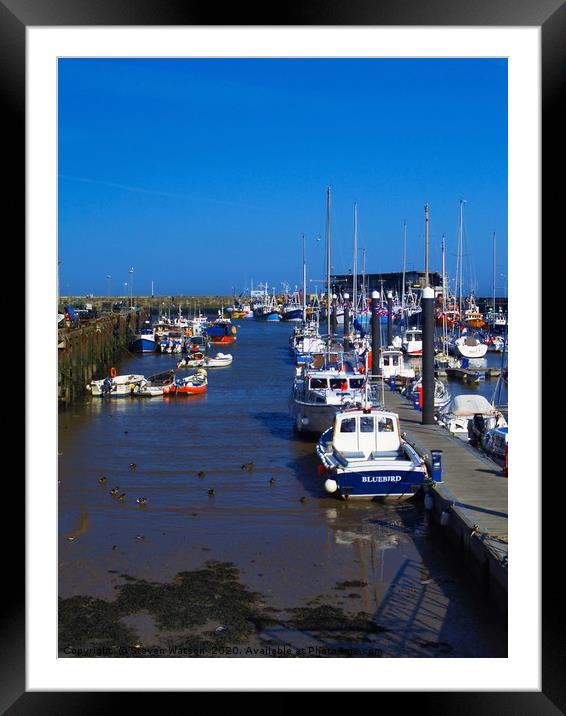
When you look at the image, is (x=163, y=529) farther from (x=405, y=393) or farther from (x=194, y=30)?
(x=405, y=393)

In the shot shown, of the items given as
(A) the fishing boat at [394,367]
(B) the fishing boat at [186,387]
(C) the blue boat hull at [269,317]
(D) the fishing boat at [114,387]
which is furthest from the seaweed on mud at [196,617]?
(C) the blue boat hull at [269,317]

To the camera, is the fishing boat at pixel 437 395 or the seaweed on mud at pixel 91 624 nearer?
the seaweed on mud at pixel 91 624

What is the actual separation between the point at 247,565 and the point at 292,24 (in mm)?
6173

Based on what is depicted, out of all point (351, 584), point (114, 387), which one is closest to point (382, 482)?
point (351, 584)

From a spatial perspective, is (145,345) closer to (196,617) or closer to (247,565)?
(247,565)

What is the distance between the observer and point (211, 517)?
10.4 meters

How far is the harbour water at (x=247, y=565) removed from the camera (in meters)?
6.38

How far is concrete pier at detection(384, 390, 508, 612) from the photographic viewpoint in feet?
23.8

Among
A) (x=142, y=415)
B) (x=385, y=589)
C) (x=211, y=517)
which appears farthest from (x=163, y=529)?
(x=142, y=415)

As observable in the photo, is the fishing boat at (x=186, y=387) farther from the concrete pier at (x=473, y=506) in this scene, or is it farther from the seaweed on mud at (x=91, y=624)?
the seaweed on mud at (x=91, y=624)

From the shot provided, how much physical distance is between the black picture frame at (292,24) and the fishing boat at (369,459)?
23.4 ft

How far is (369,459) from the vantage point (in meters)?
11.3

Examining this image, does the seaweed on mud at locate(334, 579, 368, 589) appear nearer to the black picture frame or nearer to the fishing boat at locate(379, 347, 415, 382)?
the black picture frame

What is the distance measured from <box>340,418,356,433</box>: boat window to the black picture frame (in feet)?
27.8
